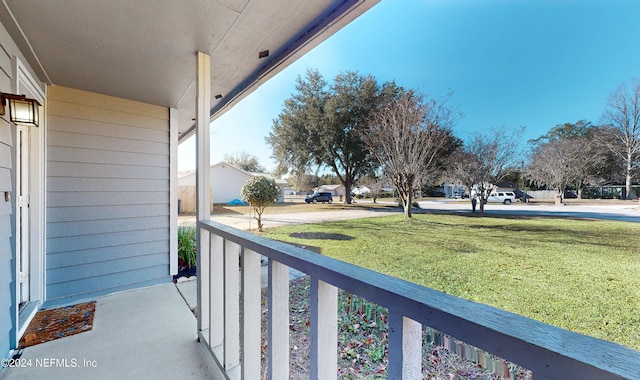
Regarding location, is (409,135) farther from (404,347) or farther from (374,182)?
(404,347)

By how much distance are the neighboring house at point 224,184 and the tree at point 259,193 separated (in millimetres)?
112

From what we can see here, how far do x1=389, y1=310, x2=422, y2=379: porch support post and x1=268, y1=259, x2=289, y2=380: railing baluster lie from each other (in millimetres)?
562

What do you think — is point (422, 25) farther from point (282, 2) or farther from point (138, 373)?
point (138, 373)

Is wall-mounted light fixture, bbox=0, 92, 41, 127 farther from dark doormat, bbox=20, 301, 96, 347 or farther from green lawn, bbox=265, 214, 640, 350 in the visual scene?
green lawn, bbox=265, 214, 640, 350

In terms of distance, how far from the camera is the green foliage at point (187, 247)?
11.7ft

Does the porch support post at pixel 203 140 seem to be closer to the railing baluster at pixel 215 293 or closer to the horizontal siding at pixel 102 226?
the railing baluster at pixel 215 293

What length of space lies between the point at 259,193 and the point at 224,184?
52cm

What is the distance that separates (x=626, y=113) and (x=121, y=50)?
3691 millimetres

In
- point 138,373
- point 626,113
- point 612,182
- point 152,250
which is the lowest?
point 138,373

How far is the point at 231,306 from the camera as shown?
1473 mm

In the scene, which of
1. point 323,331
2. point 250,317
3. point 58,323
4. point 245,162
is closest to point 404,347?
point 323,331

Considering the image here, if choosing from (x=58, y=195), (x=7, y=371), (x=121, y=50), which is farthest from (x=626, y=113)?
(x=58, y=195)

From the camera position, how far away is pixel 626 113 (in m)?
1.94

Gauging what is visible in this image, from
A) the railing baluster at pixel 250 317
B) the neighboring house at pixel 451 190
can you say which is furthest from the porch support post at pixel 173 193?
the neighboring house at pixel 451 190
